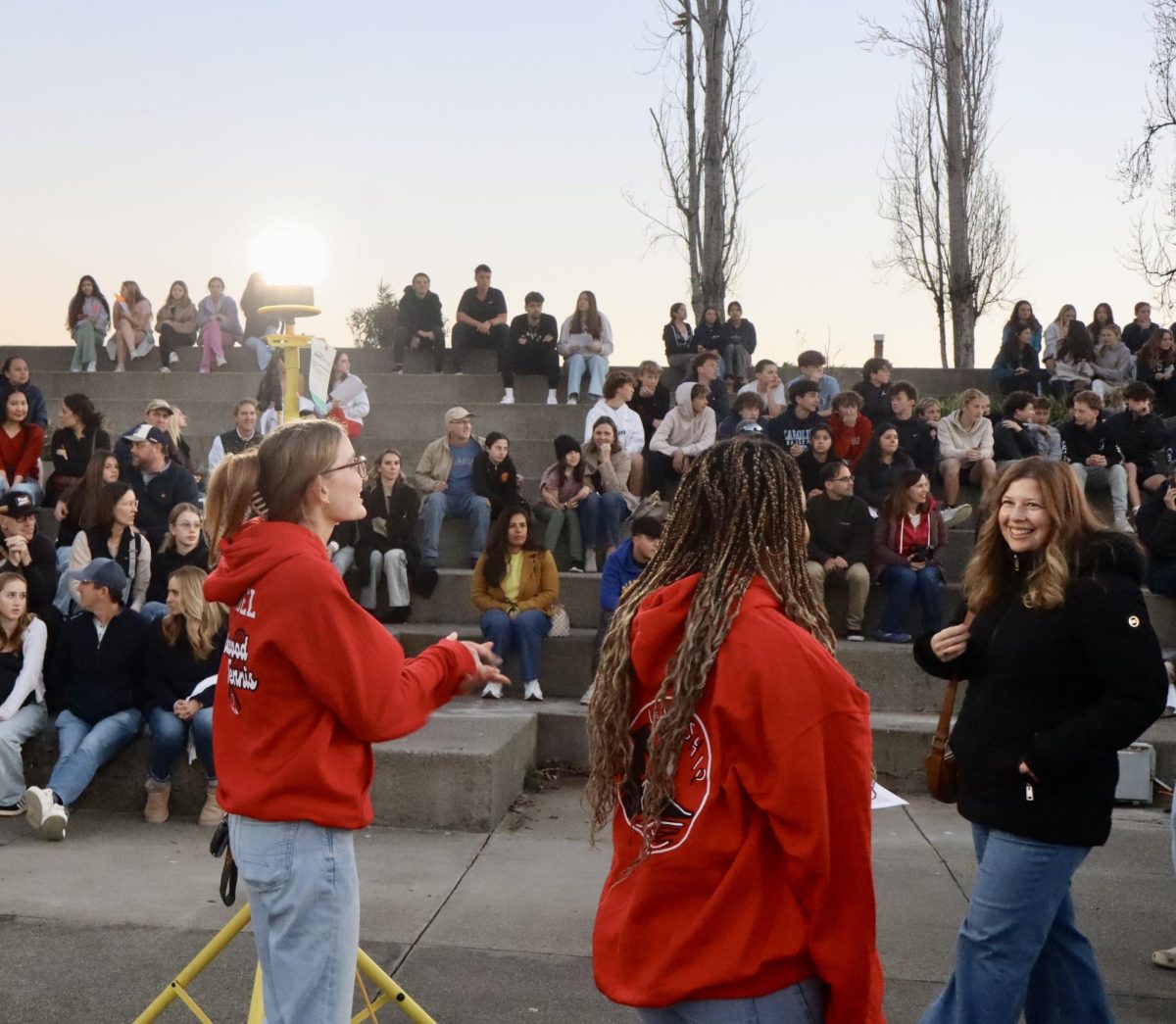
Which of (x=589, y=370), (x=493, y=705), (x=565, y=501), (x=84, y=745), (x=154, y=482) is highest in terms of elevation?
(x=589, y=370)

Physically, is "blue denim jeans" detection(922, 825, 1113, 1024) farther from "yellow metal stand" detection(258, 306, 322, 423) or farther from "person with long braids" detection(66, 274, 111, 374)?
"person with long braids" detection(66, 274, 111, 374)

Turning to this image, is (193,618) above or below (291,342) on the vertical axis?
below

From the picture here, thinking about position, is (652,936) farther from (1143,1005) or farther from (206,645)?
(206,645)

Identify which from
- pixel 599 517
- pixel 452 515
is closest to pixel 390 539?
pixel 452 515

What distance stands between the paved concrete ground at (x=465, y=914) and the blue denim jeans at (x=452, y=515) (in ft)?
11.4

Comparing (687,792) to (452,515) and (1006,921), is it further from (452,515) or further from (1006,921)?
(452,515)

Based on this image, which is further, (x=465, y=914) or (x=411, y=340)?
(x=411, y=340)

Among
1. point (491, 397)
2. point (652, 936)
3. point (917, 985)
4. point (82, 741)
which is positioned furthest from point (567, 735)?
point (491, 397)

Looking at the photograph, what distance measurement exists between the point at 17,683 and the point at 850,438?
7.13 m

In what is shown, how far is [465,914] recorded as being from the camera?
17.8 feet

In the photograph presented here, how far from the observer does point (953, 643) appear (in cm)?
356

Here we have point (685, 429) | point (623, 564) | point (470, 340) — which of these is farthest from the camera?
point (470, 340)

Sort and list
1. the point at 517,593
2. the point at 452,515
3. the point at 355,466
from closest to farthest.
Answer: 1. the point at 355,466
2. the point at 517,593
3. the point at 452,515

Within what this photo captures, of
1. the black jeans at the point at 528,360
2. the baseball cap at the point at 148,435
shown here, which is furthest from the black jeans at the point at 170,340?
the baseball cap at the point at 148,435
